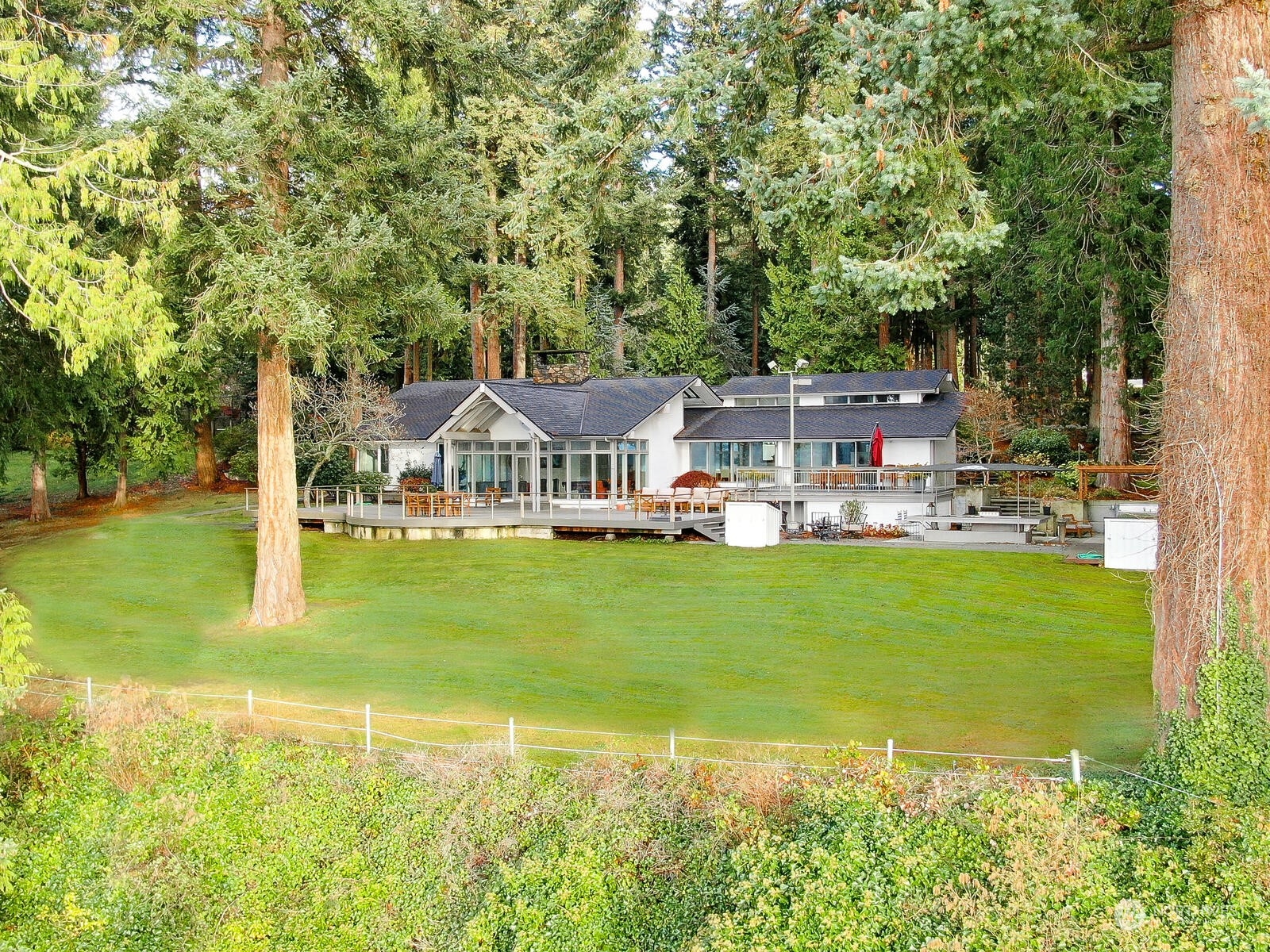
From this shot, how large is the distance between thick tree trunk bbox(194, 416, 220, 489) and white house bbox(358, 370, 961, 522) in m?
10.3

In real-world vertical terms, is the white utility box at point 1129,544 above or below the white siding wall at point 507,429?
below

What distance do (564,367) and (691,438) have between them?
37.4 ft

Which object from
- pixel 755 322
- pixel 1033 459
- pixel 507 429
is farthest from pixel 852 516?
pixel 755 322

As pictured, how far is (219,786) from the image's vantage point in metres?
11.6

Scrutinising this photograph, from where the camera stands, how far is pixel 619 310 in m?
47.9

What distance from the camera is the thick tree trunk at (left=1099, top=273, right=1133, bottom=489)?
28.4 m

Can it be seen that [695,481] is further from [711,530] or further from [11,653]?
[11,653]

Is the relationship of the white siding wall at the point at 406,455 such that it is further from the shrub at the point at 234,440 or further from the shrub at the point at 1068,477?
the shrub at the point at 1068,477

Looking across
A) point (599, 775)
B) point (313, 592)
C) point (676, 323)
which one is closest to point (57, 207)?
point (313, 592)

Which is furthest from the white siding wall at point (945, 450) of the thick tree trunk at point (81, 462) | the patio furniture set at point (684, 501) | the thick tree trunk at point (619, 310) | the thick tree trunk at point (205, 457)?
the thick tree trunk at point (81, 462)

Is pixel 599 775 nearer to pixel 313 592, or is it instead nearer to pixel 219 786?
pixel 219 786

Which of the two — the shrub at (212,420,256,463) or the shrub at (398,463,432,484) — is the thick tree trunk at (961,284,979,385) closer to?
the shrub at (398,463,432,484)

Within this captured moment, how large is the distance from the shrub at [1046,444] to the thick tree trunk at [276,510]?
26.6 meters

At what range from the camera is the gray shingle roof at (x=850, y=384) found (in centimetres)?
3394
